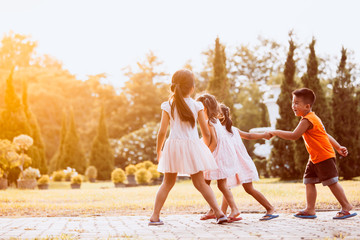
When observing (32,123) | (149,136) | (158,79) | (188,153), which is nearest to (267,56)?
(158,79)

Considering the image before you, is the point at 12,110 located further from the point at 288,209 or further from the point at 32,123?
the point at 288,209

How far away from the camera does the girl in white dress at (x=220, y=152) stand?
5.43m

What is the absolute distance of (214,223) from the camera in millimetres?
5207

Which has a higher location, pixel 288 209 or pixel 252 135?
pixel 252 135

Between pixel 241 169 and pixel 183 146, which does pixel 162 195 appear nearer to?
pixel 183 146

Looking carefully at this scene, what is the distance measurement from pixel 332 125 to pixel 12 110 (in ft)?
40.5

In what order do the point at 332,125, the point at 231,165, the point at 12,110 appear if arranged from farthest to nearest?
the point at 12,110, the point at 332,125, the point at 231,165

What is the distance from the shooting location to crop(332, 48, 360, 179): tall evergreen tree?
16.3 m

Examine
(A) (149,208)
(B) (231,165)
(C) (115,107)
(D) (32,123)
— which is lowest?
(A) (149,208)

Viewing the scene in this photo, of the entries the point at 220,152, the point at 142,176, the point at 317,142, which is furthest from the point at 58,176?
the point at 317,142

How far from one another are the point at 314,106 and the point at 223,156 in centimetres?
1129

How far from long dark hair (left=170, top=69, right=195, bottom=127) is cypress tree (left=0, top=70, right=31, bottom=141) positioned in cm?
1538

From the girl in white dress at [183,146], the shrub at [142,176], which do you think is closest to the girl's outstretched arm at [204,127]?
the girl in white dress at [183,146]

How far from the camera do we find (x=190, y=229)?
15.6 feet
